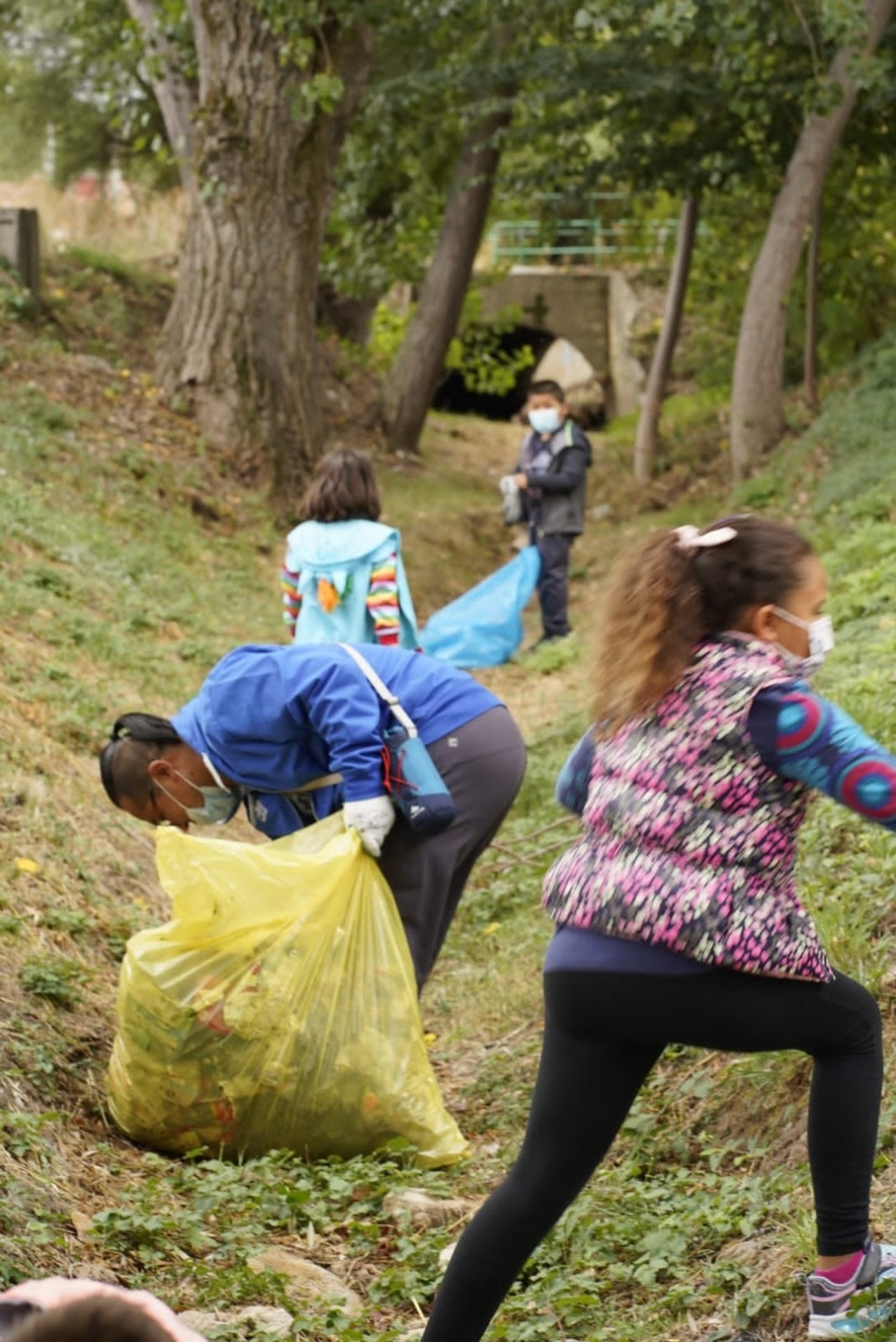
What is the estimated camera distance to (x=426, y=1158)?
4109 millimetres

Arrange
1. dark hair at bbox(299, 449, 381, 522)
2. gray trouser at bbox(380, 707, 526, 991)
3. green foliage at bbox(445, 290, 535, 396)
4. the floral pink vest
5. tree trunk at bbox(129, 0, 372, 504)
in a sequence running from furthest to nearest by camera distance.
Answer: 1. green foliage at bbox(445, 290, 535, 396)
2. tree trunk at bbox(129, 0, 372, 504)
3. dark hair at bbox(299, 449, 381, 522)
4. gray trouser at bbox(380, 707, 526, 991)
5. the floral pink vest

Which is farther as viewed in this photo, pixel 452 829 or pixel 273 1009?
pixel 452 829

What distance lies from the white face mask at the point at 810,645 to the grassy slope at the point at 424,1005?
114cm

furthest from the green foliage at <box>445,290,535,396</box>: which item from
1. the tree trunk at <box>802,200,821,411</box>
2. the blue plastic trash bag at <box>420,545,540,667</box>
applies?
the blue plastic trash bag at <box>420,545,540,667</box>

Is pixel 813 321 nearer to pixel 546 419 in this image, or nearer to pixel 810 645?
pixel 546 419

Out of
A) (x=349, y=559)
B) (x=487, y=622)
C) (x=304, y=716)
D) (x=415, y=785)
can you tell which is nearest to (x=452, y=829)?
(x=415, y=785)

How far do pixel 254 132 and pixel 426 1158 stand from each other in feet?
32.8

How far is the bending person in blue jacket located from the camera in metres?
3.99

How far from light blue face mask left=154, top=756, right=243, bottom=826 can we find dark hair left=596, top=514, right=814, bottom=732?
1610 millimetres

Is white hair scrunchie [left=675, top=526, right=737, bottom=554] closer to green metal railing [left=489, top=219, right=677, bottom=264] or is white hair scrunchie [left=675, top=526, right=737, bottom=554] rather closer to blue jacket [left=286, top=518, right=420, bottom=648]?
blue jacket [left=286, top=518, right=420, bottom=648]

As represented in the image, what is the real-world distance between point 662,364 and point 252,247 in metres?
5.81

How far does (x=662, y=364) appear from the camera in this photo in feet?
56.3

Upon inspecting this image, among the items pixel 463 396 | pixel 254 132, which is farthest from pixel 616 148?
pixel 463 396

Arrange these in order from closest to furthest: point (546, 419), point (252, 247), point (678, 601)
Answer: point (678, 601) < point (546, 419) < point (252, 247)
